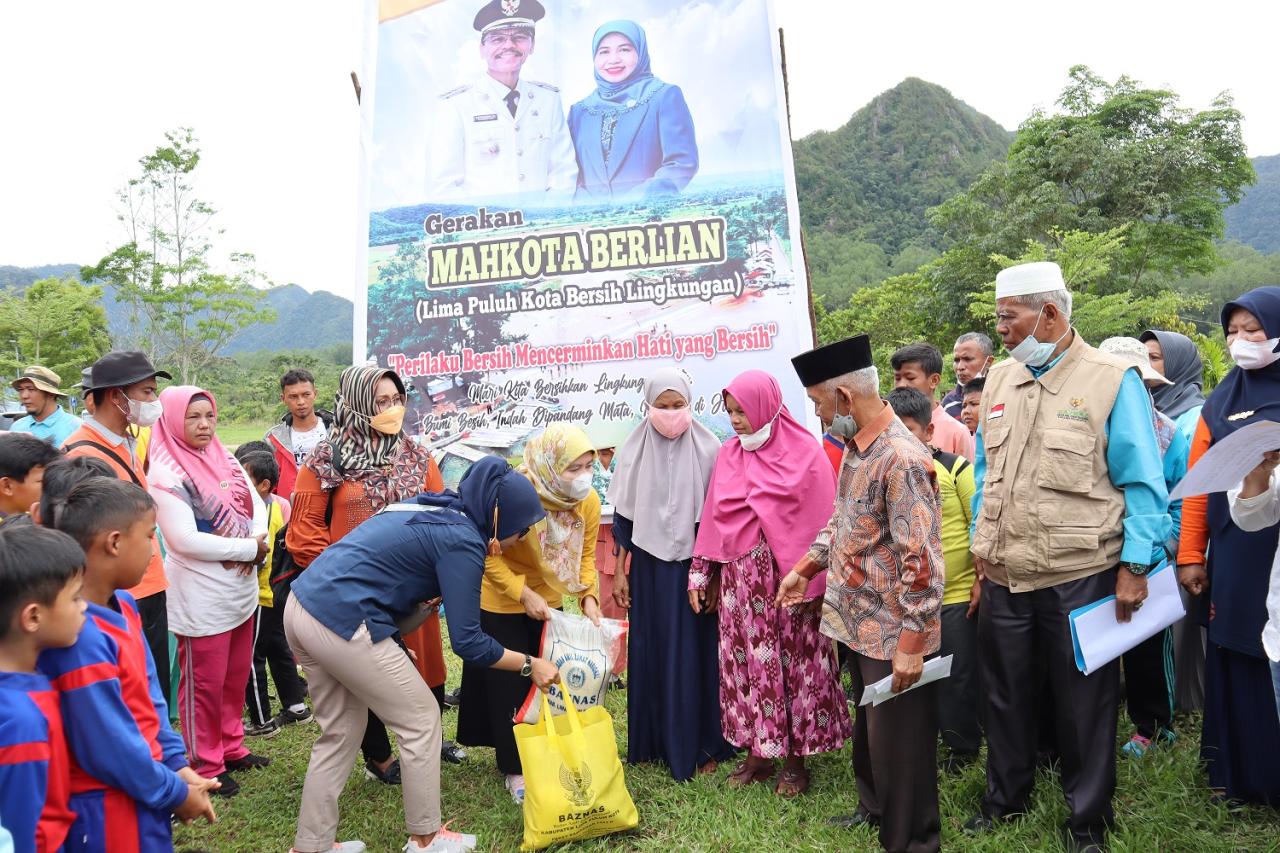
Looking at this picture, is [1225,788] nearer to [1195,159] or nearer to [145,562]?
[145,562]

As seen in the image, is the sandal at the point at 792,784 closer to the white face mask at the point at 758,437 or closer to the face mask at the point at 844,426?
the white face mask at the point at 758,437

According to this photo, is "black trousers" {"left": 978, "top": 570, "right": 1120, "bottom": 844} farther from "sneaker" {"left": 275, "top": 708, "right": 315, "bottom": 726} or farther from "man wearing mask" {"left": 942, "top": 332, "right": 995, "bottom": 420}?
"sneaker" {"left": 275, "top": 708, "right": 315, "bottom": 726}

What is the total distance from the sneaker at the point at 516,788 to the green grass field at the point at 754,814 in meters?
0.03

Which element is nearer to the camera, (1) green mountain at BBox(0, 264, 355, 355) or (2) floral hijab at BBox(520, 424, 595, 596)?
(2) floral hijab at BBox(520, 424, 595, 596)

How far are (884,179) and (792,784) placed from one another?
53.9m

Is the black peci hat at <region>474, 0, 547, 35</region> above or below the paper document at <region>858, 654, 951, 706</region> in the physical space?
above

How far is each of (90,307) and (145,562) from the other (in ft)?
79.5

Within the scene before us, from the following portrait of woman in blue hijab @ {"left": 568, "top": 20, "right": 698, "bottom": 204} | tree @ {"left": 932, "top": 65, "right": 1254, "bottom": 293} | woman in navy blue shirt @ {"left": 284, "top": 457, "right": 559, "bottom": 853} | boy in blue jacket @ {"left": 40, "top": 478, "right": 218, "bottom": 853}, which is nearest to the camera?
boy in blue jacket @ {"left": 40, "top": 478, "right": 218, "bottom": 853}

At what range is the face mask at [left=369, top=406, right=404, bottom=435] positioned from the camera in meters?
3.44

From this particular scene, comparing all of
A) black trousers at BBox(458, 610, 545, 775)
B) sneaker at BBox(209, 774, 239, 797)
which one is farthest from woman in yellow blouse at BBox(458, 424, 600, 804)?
sneaker at BBox(209, 774, 239, 797)

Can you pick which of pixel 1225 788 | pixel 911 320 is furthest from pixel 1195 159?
pixel 1225 788

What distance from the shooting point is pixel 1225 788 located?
2912 millimetres

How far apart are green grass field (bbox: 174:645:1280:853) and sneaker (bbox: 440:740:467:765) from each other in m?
0.05

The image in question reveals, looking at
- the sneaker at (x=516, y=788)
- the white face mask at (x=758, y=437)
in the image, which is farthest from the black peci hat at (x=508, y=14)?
the sneaker at (x=516, y=788)
